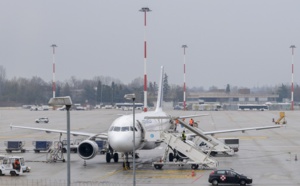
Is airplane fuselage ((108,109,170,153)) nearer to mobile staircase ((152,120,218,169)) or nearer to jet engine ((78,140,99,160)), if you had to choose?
mobile staircase ((152,120,218,169))

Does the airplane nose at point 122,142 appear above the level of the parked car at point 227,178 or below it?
above

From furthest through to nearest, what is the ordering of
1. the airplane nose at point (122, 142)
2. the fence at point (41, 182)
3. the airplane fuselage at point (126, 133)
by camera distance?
the airplane fuselage at point (126, 133) → the airplane nose at point (122, 142) → the fence at point (41, 182)

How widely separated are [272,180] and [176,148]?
1010 centimetres

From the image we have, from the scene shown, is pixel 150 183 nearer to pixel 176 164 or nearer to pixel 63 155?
pixel 176 164

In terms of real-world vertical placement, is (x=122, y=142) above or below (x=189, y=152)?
above

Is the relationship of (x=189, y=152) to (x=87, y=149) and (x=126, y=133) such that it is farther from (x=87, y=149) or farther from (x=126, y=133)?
(x=87, y=149)

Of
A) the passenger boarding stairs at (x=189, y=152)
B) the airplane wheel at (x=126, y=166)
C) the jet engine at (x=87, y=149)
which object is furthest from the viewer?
the jet engine at (x=87, y=149)

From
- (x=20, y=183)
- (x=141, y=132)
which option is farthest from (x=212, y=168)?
(x=20, y=183)

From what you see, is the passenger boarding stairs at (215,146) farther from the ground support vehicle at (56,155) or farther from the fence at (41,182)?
the fence at (41,182)

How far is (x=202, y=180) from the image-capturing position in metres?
39.5

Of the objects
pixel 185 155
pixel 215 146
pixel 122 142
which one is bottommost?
pixel 185 155

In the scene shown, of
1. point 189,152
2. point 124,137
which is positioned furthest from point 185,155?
point 124,137

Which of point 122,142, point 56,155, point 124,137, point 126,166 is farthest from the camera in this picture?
point 56,155

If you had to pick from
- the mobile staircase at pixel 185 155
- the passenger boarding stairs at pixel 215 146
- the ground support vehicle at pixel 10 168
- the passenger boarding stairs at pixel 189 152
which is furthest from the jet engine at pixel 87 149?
the passenger boarding stairs at pixel 215 146
